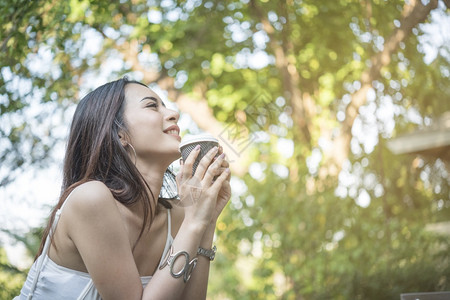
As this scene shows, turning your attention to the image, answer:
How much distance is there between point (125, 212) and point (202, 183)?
0.29 metres

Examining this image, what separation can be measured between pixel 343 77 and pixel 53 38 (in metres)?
3.25

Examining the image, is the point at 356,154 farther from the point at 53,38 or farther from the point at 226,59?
the point at 53,38

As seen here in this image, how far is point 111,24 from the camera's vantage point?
3.38m

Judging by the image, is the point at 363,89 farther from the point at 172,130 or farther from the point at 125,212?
the point at 125,212

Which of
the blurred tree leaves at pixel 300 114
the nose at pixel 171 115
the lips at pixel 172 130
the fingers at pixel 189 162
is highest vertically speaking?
the nose at pixel 171 115

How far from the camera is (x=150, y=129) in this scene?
162cm

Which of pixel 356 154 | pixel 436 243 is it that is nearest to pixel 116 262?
pixel 436 243

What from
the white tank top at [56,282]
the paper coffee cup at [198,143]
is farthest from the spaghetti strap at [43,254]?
the paper coffee cup at [198,143]

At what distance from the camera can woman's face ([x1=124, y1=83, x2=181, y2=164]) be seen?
162 cm

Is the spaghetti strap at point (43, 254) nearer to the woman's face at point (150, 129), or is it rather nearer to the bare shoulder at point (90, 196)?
the bare shoulder at point (90, 196)

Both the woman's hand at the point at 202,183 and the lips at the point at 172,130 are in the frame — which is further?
the lips at the point at 172,130

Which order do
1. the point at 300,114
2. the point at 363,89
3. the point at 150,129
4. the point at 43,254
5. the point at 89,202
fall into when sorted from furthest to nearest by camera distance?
the point at 300,114 → the point at 363,89 → the point at 150,129 → the point at 43,254 → the point at 89,202

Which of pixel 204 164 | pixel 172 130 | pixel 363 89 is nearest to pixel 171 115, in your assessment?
pixel 172 130

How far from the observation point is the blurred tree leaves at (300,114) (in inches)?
136
